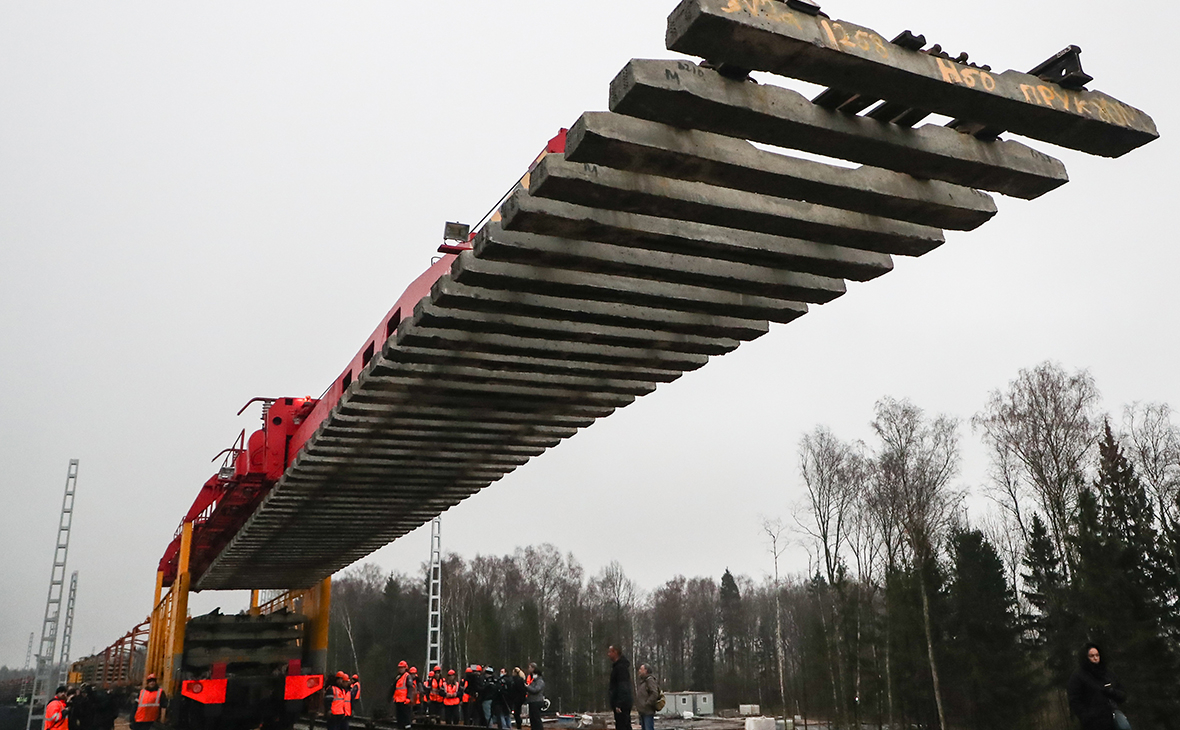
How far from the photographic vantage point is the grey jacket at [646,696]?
1144cm

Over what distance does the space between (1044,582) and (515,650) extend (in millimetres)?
34066

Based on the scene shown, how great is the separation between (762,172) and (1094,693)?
5702mm

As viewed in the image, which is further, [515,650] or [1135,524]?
[515,650]

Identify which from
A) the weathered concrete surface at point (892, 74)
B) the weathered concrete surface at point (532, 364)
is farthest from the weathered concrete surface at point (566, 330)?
the weathered concrete surface at point (892, 74)

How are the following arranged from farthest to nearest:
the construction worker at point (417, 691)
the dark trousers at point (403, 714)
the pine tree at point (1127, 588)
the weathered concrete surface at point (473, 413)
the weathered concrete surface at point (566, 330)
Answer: the pine tree at point (1127, 588), the construction worker at point (417, 691), the dark trousers at point (403, 714), the weathered concrete surface at point (473, 413), the weathered concrete surface at point (566, 330)

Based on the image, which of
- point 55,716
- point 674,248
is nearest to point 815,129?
point 674,248

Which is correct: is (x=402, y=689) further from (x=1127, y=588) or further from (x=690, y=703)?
(x=690, y=703)

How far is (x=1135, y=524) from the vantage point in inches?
1125

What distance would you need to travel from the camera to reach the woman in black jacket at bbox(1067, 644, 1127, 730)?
25.0 feet

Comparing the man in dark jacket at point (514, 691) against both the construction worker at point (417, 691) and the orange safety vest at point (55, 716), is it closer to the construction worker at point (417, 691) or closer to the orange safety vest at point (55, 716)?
the construction worker at point (417, 691)

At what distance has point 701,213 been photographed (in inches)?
232

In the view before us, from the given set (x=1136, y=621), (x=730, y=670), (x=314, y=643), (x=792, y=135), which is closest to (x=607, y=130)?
(x=792, y=135)

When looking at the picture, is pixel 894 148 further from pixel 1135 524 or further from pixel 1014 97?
pixel 1135 524

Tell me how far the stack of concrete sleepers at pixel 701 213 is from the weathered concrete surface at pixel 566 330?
22 mm
